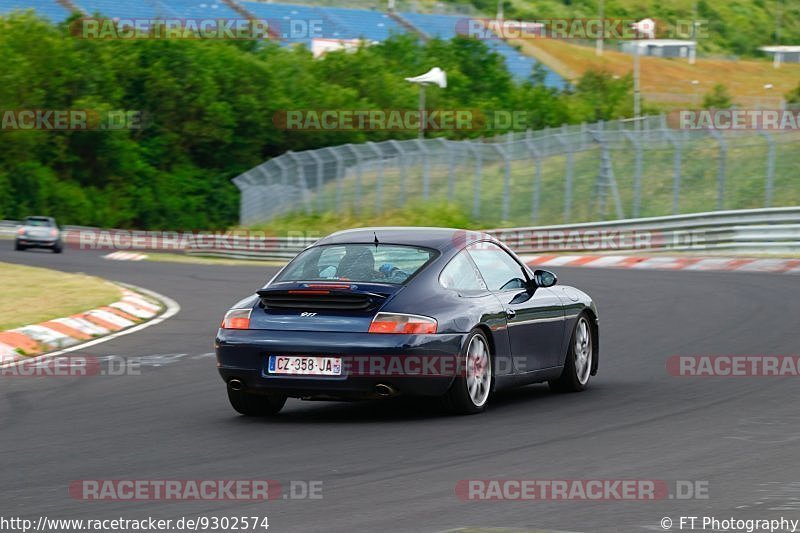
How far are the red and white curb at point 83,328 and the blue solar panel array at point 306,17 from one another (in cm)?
6543

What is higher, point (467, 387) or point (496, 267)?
→ point (496, 267)

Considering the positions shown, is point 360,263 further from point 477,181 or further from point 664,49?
point 664,49

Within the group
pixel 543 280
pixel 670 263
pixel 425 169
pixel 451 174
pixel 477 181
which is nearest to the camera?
pixel 543 280

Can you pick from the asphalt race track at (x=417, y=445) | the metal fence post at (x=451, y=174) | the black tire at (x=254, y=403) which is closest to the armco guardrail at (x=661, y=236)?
the metal fence post at (x=451, y=174)

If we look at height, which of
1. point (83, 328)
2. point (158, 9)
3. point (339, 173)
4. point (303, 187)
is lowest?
point (83, 328)

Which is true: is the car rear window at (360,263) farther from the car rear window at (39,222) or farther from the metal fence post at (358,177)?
the car rear window at (39,222)

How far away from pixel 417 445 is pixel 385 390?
94cm

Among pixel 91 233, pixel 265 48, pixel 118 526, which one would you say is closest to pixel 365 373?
pixel 118 526

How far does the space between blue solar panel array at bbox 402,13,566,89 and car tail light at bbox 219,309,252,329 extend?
91.6 m

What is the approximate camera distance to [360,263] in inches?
396

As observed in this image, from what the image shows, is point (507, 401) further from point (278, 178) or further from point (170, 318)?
point (278, 178)

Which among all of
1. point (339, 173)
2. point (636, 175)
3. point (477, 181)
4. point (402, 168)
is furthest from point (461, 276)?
point (339, 173)

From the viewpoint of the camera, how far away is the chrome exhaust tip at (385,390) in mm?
9391

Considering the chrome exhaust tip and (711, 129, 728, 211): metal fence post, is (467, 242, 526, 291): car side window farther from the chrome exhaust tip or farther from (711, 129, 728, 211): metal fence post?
(711, 129, 728, 211): metal fence post
